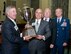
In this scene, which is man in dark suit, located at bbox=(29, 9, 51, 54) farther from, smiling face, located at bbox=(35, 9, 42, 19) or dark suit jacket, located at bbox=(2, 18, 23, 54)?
dark suit jacket, located at bbox=(2, 18, 23, 54)

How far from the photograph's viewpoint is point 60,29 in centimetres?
488

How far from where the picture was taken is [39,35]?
4.34 m

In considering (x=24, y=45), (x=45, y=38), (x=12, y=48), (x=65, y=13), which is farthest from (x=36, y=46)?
(x=65, y=13)

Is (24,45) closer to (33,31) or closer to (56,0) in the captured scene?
(33,31)

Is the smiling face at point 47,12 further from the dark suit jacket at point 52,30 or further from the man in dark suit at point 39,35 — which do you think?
the man in dark suit at point 39,35

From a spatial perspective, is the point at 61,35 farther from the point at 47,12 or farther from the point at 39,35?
the point at 39,35

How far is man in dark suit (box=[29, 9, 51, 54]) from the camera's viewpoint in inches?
171

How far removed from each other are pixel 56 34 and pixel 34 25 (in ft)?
1.98

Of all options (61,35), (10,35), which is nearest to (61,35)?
(61,35)

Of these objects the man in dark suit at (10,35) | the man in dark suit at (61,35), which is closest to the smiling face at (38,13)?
the man in dark suit at (61,35)

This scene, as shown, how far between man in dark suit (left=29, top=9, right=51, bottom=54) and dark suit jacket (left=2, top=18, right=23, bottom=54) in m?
0.61

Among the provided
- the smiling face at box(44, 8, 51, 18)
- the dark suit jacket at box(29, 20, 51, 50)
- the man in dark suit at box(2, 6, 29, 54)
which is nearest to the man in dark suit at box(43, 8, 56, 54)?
the smiling face at box(44, 8, 51, 18)

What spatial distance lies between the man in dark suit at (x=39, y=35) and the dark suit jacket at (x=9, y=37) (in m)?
0.61

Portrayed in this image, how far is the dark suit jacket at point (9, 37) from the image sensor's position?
12.0 feet
